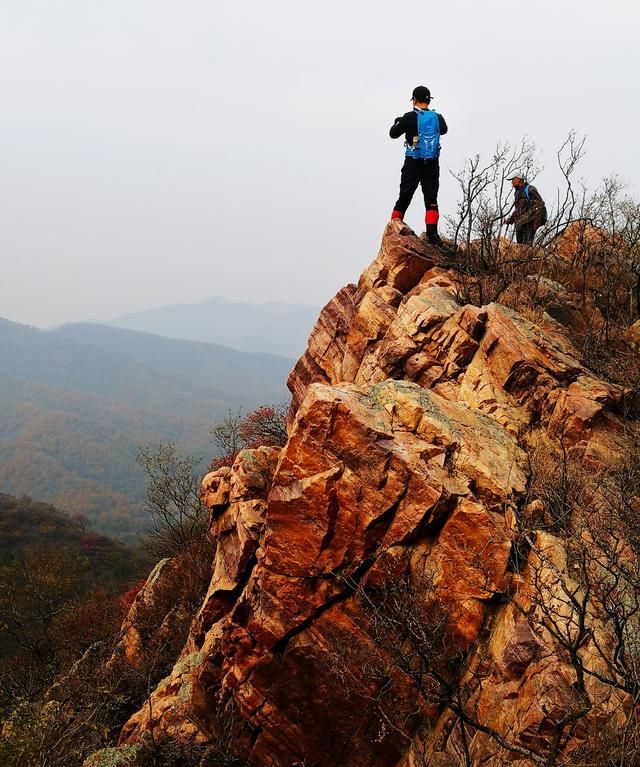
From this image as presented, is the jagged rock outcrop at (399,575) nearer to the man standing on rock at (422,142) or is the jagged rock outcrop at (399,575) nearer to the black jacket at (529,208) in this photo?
the man standing on rock at (422,142)

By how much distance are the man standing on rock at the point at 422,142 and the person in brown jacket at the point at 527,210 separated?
9.87 feet

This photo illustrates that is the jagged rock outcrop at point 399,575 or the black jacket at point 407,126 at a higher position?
the black jacket at point 407,126

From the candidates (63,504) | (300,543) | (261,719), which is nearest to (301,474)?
(300,543)

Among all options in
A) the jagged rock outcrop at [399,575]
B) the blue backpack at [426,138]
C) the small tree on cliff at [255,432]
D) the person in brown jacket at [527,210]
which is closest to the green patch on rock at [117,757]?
the jagged rock outcrop at [399,575]

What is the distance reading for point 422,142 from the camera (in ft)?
50.3

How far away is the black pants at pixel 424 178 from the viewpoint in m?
15.6

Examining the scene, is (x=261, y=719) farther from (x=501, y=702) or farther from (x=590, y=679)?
(x=590, y=679)

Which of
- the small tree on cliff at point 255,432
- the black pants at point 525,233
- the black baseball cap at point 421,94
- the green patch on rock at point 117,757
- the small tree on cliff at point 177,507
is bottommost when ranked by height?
the small tree on cliff at point 177,507

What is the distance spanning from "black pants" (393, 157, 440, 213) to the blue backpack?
0.20 m

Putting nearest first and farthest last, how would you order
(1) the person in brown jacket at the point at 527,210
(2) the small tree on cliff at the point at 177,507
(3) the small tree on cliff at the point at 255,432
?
(1) the person in brown jacket at the point at 527,210 → (2) the small tree on cliff at the point at 177,507 → (3) the small tree on cliff at the point at 255,432

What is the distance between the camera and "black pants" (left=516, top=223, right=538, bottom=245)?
57.2 ft

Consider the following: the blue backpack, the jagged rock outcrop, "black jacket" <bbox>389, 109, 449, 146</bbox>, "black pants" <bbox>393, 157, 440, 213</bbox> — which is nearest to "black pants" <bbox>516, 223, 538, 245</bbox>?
"black pants" <bbox>393, 157, 440, 213</bbox>

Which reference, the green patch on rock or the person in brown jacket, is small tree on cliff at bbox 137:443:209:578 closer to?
the green patch on rock

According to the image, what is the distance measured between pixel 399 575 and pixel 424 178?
1193 centimetres
